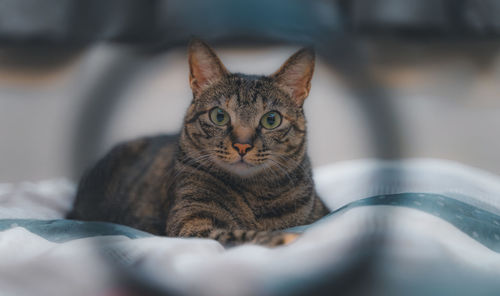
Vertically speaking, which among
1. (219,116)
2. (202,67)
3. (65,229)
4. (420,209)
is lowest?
(65,229)

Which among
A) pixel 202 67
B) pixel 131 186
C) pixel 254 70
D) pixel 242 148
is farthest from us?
pixel 254 70

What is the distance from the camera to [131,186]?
1.25 metres

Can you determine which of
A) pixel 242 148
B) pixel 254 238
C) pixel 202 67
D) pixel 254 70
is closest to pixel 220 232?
pixel 254 238

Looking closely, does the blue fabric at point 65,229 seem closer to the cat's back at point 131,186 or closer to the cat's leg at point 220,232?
Result: the cat's leg at point 220,232

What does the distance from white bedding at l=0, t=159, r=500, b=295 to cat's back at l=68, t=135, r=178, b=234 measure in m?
0.32

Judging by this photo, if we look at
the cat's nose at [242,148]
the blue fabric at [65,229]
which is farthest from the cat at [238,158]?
the blue fabric at [65,229]

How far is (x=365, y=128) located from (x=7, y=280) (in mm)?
828

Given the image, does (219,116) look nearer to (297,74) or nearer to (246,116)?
(246,116)

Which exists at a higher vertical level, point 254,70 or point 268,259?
point 254,70

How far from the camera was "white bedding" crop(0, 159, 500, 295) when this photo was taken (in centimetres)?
63

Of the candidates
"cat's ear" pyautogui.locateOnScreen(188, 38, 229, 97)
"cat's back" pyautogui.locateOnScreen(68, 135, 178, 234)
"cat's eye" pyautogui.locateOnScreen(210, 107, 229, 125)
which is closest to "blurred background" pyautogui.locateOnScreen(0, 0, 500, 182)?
"cat's back" pyautogui.locateOnScreen(68, 135, 178, 234)

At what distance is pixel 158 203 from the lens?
1.14 metres

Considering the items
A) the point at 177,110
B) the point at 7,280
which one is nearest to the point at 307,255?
the point at 7,280

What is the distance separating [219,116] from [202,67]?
13 cm
